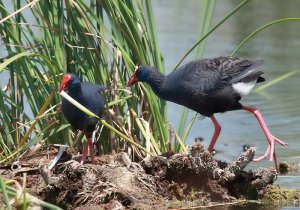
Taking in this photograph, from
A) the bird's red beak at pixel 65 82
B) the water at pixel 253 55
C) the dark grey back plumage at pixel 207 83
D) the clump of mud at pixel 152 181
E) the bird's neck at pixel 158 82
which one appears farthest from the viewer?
the water at pixel 253 55

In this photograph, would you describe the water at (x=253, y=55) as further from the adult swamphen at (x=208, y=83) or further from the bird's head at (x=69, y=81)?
the bird's head at (x=69, y=81)

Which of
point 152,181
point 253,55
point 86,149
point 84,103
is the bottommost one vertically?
point 152,181

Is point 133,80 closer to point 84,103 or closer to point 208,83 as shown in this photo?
point 84,103

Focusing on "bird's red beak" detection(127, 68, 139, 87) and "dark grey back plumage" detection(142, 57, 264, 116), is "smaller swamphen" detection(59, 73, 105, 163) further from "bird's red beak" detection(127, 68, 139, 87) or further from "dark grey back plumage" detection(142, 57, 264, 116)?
"dark grey back plumage" detection(142, 57, 264, 116)

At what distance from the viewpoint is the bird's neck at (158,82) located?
6312 millimetres

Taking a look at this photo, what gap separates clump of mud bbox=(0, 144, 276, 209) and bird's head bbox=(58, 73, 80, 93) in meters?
0.54

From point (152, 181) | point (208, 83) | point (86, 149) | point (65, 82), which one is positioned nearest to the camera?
point (152, 181)

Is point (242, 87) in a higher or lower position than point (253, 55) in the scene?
lower

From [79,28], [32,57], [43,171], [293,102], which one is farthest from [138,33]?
[293,102]

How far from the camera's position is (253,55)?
11.6 m

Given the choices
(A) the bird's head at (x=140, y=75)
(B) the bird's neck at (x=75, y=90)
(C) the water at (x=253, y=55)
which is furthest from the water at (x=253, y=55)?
(B) the bird's neck at (x=75, y=90)

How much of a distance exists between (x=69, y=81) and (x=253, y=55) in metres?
5.78

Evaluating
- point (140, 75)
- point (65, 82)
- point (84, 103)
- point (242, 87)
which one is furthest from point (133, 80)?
point (242, 87)

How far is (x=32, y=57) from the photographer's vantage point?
6.56 m
